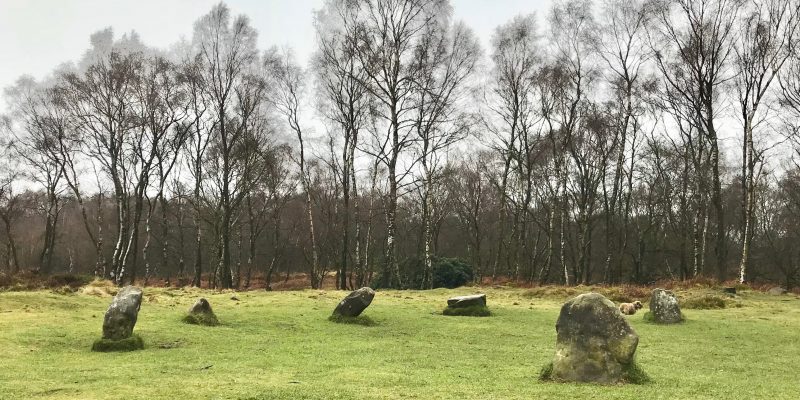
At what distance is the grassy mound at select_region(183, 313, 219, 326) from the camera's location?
1449 cm

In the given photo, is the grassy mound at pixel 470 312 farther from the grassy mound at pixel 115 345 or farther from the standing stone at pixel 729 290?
the standing stone at pixel 729 290

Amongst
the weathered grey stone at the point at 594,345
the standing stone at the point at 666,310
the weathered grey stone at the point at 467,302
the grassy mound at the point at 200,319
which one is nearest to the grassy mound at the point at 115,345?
the grassy mound at the point at 200,319

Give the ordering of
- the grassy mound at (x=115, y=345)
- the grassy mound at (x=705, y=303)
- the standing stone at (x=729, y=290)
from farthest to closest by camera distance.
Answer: the standing stone at (x=729, y=290) → the grassy mound at (x=705, y=303) → the grassy mound at (x=115, y=345)

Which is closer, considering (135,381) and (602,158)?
(135,381)

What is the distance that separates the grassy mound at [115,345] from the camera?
11.0m

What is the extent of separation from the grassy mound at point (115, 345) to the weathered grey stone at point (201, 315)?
3.22 metres

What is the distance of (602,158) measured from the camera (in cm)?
3509

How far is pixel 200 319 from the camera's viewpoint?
14539mm

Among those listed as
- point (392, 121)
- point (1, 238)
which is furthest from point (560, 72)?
point (1, 238)

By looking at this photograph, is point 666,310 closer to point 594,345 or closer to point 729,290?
point 729,290

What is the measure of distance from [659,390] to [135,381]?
24.0 feet

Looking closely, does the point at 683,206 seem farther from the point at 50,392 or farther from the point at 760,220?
the point at 50,392

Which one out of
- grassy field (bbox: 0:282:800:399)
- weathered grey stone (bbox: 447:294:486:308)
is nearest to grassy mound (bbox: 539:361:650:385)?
grassy field (bbox: 0:282:800:399)

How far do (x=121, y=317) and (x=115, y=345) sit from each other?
0.59 meters
